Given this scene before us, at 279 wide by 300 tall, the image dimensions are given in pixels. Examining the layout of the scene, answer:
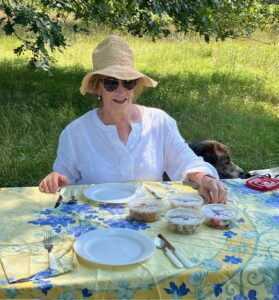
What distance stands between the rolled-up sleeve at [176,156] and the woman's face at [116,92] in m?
0.27

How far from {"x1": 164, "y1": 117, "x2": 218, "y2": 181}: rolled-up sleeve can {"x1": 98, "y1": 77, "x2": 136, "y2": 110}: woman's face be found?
0.87 feet

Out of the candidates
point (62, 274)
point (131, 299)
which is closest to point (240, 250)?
point (131, 299)

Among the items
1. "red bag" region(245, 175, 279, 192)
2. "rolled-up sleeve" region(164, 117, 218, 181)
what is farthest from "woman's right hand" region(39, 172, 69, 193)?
"red bag" region(245, 175, 279, 192)

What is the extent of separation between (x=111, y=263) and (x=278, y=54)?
9.88 meters

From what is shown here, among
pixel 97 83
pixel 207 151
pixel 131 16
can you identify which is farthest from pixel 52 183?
pixel 131 16

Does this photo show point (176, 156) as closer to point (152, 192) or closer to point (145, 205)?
point (152, 192)

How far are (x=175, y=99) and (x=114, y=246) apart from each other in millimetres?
5375

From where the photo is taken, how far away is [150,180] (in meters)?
A: 2.49

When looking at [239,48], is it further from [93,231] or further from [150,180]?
[93,231]

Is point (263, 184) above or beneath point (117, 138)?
beneath

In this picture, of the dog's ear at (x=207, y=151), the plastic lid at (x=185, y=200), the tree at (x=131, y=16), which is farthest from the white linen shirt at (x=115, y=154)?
the tree at (x=131, y=16)

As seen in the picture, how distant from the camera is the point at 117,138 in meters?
2.46

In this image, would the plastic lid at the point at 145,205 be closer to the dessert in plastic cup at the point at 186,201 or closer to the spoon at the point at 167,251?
the dessert in plastic cup at the point at 186,201

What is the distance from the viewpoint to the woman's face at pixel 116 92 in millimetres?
2402
